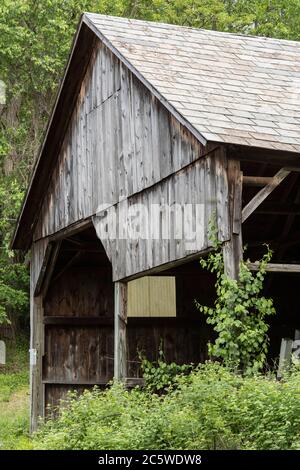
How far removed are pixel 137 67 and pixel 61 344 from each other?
7.19 m

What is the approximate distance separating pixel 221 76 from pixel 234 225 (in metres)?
3.27

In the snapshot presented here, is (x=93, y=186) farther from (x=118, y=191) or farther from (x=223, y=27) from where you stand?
(x=223, y=27)

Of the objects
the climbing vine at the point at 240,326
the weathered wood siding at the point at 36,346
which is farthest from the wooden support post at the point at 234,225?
the weathered wood siding at the point at 36,346

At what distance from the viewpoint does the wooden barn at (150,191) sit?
12367 millimetres

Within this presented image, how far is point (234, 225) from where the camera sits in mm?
11812

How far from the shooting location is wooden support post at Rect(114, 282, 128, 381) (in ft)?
49.0

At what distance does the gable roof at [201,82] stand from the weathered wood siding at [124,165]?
36 centimetres

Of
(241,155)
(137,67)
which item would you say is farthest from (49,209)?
(241,155)

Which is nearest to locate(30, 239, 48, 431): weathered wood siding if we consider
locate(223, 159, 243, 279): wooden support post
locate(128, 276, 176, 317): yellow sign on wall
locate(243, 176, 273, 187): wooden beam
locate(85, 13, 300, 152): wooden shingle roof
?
locate(128, 276, 176, 317): yellow sign on wall

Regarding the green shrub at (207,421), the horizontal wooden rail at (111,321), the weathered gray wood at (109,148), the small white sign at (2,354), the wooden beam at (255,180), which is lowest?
the green shrub at (207,421)

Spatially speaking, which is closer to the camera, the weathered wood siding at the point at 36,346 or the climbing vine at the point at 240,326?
the climbing vine at the point at 240,326

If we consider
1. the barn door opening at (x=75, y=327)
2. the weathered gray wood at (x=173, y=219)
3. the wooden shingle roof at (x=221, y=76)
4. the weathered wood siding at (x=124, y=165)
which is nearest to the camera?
the wooden shingle roof at (x=221, y=76)

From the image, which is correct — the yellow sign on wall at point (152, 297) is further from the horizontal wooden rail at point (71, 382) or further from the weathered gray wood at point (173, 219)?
the weathered gray wood at point (173, 219)

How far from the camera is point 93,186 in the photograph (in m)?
16.3
